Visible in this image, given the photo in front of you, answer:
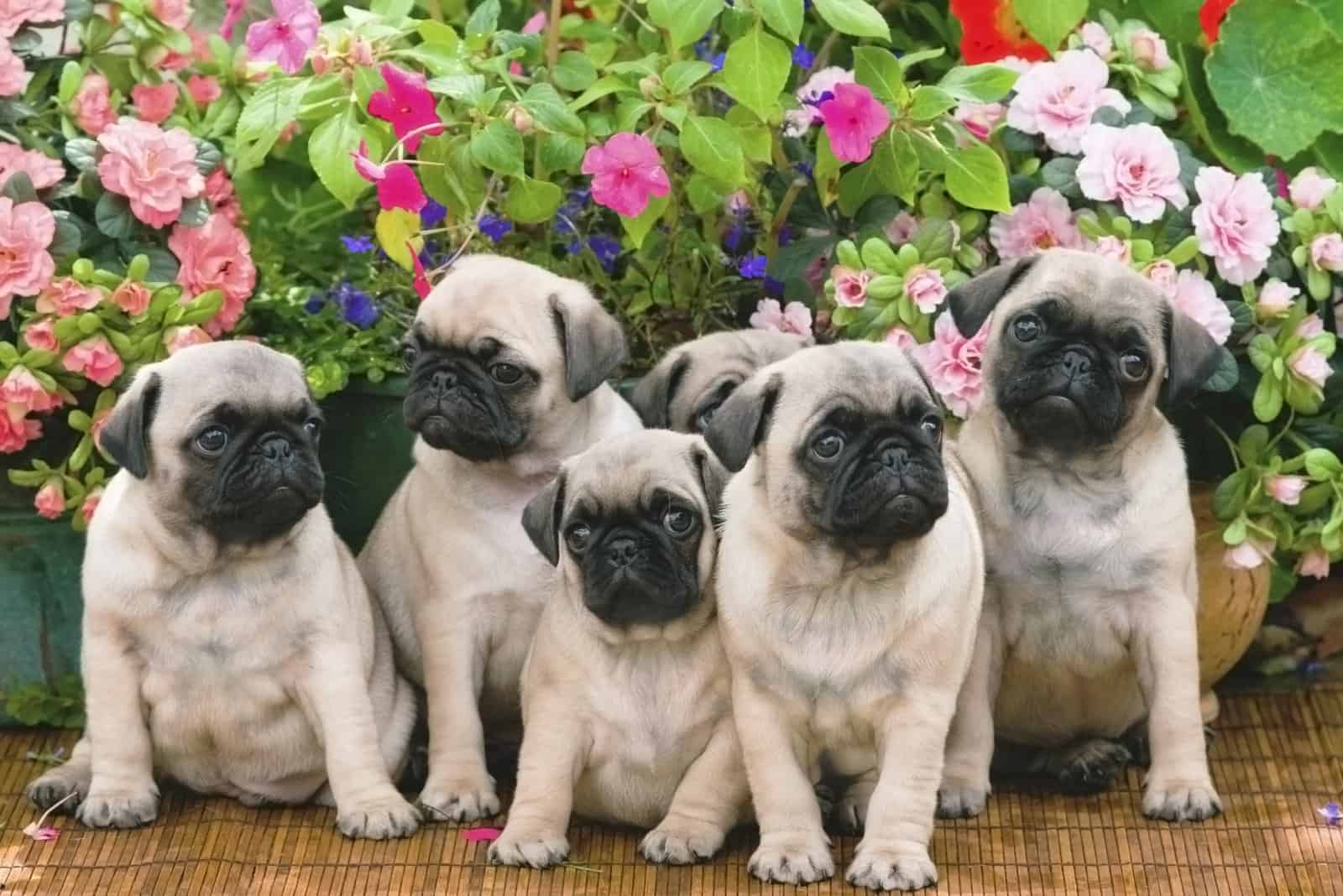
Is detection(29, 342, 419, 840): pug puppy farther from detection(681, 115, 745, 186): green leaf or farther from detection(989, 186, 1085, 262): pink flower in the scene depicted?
detection(989, 186, 1085, 262): pink flower

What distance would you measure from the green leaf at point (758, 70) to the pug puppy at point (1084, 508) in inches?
25.7

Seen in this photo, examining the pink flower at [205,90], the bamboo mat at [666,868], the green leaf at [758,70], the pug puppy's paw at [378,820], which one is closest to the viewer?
the bamboo mat at [666,868]

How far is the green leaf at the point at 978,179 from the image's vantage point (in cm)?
546

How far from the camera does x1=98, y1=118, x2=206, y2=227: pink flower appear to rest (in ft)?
18.8

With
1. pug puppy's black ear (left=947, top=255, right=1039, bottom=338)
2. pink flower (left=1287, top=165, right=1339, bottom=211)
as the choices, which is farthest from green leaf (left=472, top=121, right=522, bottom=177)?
pink flower (left=1287, top=165, right=1339, bottom=211)

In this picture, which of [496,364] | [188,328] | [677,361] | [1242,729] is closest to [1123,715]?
[1242,729]

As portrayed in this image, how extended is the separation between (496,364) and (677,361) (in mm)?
568

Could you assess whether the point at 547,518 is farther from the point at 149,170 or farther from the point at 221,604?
the point at 149,170

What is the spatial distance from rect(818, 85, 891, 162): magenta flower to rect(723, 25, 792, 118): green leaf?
0.15 m

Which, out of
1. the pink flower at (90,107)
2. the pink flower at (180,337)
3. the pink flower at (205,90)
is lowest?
the pink flower at (180,337)

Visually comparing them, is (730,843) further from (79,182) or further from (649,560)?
(79,182)

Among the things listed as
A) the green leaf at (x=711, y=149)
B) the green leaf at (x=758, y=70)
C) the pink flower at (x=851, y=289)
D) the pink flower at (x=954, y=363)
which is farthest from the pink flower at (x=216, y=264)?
the pink flower at (x=954, y=363)

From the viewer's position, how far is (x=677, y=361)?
18.5 feet

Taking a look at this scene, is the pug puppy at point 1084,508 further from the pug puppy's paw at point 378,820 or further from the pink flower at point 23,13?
the pink flower at point 23,13
